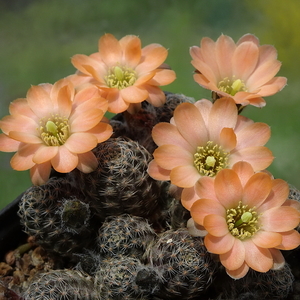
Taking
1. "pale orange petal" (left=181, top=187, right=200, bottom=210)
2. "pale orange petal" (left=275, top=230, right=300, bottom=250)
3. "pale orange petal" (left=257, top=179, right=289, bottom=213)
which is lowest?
"pale orange petal" (left=275, top=230, right=300, bottom=250)

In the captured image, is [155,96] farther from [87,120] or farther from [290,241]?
[290,241]

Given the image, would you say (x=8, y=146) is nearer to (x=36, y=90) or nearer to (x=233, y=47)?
(x=36, y=90)

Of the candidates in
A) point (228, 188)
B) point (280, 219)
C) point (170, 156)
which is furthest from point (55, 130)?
point (280, 219)

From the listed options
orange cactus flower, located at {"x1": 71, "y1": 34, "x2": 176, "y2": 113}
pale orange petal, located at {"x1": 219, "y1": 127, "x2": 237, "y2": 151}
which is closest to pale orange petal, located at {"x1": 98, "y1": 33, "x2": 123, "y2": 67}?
orange cactus flower, located at {"x1": 71, "y1": 34, "x2": 176, "y2": 113}

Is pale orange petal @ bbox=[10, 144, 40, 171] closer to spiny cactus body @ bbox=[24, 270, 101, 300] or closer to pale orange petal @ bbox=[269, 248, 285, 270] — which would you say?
spiny cactus body @ bbox=[24, 270, 101, 300]

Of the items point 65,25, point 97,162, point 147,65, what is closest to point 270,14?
point 65,25
